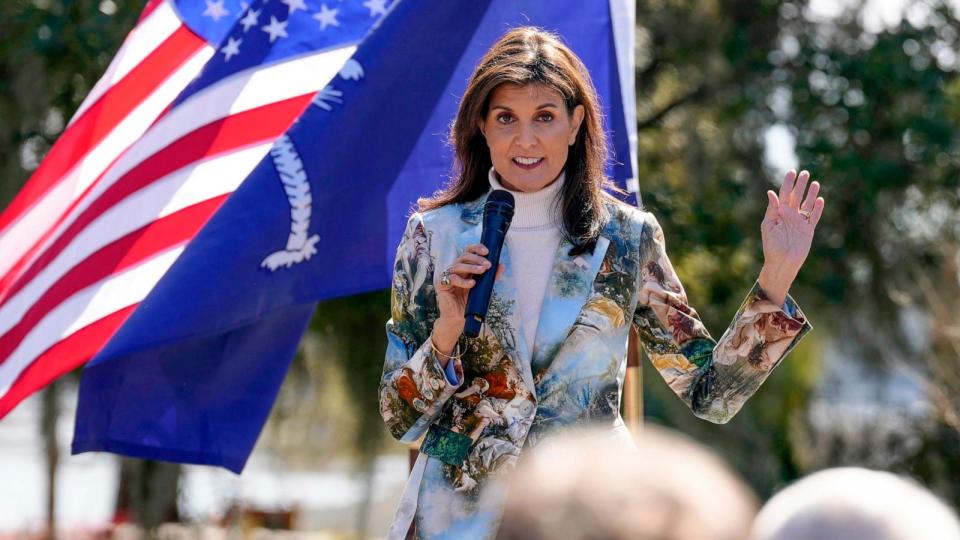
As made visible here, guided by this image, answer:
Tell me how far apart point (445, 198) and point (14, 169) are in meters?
6.80

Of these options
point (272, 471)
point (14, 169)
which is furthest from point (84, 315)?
point (272, 471)

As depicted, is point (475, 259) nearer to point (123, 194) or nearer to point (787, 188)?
point (787, 188)

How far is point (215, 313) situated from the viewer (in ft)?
15.0

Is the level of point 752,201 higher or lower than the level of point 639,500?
lower

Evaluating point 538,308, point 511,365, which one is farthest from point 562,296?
point 511,365

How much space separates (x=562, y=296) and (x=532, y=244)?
0.45 feet

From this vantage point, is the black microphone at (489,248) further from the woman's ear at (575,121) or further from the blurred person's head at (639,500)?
the blurred person's head at (639,500)

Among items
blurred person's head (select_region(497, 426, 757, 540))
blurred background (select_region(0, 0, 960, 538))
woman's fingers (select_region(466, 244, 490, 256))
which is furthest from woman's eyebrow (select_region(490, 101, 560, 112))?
blurred background (select_region(0, 0, 960, 538))

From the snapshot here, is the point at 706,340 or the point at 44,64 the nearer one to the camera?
the point at 706,340

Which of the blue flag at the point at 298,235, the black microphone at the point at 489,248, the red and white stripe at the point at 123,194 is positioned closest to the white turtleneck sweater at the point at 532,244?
the black microphone at the point at 489,248

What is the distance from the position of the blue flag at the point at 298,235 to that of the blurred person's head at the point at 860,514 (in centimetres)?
343

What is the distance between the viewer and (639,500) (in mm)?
1208

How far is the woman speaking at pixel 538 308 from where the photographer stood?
3.04 meters

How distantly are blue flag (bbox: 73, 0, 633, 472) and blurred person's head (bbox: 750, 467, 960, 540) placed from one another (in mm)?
3433
